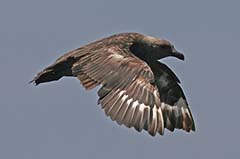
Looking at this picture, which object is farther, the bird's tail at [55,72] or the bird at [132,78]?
the bird's tail at [55,72]

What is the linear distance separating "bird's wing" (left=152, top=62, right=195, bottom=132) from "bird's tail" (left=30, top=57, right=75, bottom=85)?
5.56ft

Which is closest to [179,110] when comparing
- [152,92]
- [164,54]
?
[164,54]

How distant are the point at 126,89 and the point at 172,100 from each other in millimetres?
2757

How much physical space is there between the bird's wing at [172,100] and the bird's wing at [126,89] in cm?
166

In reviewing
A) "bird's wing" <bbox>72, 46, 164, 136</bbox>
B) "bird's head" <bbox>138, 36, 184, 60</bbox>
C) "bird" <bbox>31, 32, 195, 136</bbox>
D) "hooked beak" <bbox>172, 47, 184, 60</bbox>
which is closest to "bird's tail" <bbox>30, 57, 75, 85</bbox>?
"bird" <bbox>31, 32, 195, 136</bbox>

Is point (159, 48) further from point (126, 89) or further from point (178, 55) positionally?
point (126, 89)

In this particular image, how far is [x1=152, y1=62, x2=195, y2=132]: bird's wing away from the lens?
22828 millimetres

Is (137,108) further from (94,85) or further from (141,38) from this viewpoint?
(141,38)

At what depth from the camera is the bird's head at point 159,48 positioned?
22906 mm

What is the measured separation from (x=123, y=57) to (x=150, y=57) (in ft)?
5.43

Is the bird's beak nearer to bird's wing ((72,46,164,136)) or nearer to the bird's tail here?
bird's wing ((72,46,164,136))

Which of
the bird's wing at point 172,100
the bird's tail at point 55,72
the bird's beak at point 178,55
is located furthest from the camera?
the bird's beak at point 178,55

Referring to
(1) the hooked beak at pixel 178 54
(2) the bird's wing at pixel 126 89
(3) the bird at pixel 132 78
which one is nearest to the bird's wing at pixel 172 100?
(3) the bird at pixel 132 78

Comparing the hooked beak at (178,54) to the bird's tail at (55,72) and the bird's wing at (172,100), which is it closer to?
the bird's wing at (172,100)
